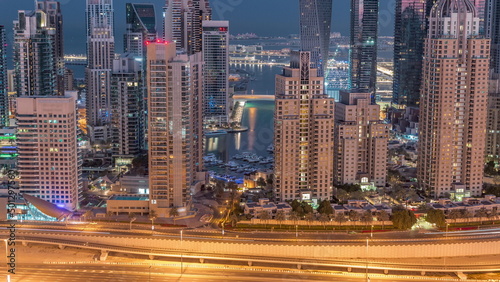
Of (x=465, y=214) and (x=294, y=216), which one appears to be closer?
(x=294, y=216)

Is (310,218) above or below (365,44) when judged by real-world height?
below

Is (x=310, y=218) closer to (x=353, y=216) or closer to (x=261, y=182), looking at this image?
(x=353, y=216)

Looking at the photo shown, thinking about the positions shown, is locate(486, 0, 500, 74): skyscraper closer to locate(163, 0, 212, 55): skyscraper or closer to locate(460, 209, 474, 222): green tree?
locate(163, 0, 212, 55): skyscraper

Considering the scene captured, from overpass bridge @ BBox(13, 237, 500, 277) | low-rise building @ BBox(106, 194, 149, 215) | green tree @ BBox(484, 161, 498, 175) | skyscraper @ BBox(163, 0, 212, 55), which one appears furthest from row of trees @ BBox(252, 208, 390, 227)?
skyscraper @ BBox(163, 0, 212, 55)

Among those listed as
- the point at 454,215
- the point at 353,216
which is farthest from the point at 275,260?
the point at 454,215

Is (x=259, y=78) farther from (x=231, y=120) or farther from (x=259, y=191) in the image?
(x=259, y=191)

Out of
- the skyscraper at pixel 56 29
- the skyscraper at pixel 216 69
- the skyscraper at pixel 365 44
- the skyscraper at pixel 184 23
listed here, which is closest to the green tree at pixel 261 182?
the skyscraper at pixel 184 23

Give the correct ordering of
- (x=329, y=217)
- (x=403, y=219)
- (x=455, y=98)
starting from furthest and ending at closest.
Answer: (x=455, y=98)
(x=329, y=217)
(x=403, y=219)

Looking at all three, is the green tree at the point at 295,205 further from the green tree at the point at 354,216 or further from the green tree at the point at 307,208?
the green tree at the point at 354,216
